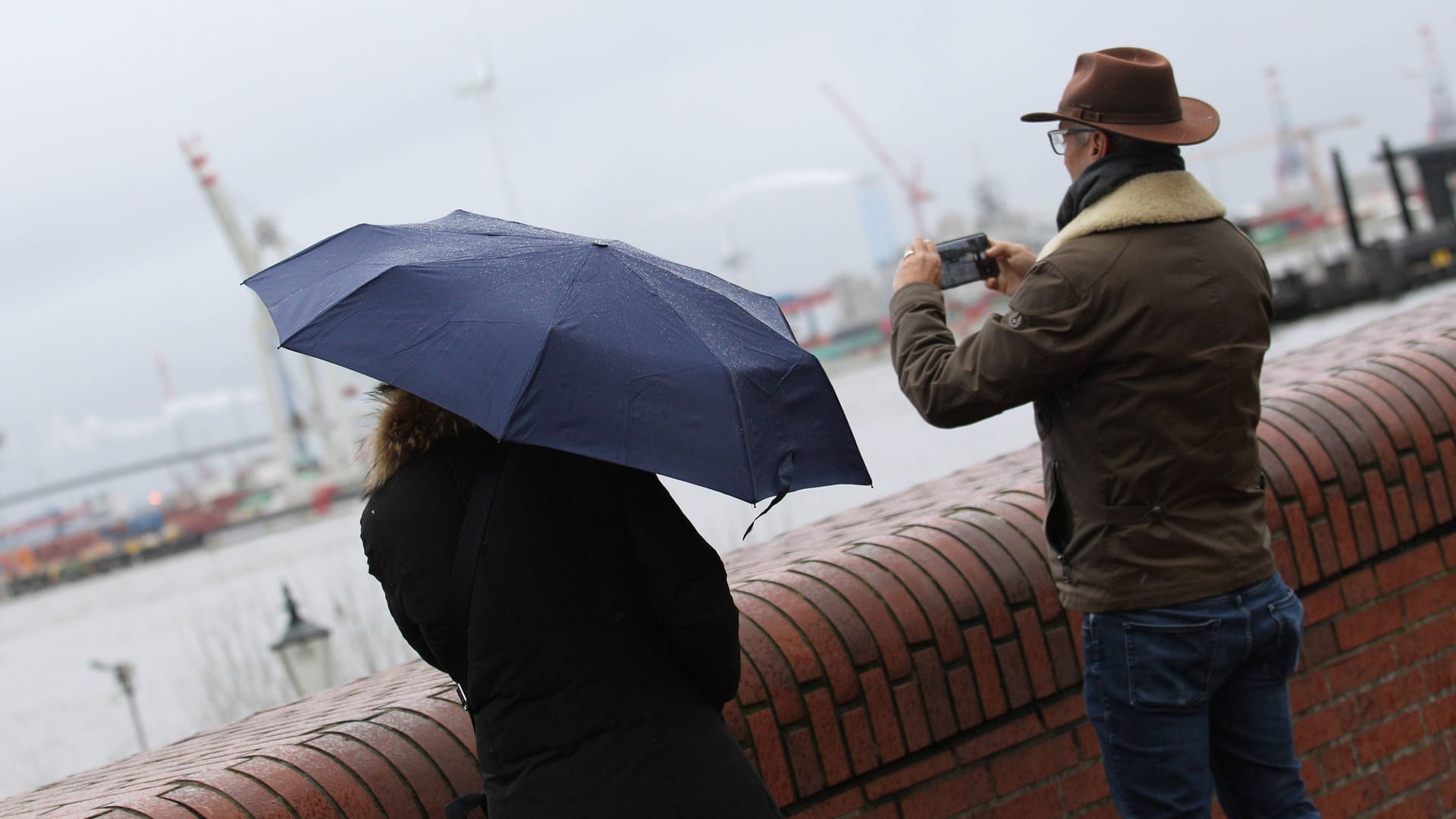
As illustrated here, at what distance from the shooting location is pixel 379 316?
1.70m

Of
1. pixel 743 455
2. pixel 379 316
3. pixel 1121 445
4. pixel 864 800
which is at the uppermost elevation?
pixel 379 316

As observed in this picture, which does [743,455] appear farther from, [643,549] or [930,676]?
[930,676]

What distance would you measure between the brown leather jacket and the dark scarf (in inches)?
0.7

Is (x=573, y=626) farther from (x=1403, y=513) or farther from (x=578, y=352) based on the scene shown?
(x=1403, y=513)

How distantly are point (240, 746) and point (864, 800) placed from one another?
105 centimetres

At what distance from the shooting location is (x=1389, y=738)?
116 inches

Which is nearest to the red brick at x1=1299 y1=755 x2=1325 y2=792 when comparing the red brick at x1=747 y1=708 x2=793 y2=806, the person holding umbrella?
the red brick at x1=747 y1=708 x2=793 y2=806

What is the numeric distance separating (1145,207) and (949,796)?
3.62 feet

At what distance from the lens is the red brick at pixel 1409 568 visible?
2.96 meters

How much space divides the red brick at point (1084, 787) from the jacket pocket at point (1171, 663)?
2.02ft

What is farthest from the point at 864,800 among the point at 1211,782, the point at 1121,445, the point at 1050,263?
the point at 1050,263

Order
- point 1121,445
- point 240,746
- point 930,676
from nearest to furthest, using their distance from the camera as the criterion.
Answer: point 1121,445 → point 240,746 → point 930,676

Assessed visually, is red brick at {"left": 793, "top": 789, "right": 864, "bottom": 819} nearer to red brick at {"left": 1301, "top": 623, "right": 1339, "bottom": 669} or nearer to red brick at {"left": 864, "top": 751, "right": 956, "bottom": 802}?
red brick at {"left": 864, "top": 751, "right": 956, "bottom": 802}

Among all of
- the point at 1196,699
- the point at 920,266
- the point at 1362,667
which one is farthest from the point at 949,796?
the point at 1362,667
